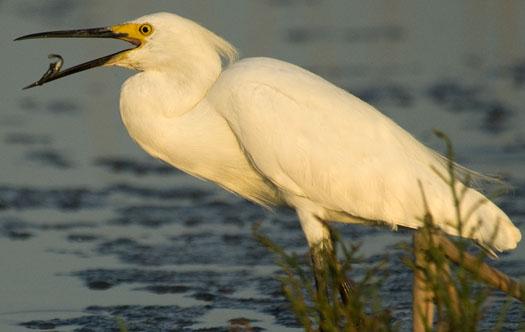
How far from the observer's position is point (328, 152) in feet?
22.7

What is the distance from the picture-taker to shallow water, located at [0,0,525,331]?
8055 millimetres

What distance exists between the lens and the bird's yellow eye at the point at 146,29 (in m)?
7.02

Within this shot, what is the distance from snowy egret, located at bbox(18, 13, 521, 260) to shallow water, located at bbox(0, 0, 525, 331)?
0.91m

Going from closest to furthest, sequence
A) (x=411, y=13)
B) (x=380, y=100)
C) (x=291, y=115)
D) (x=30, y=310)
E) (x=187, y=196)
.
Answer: (x=291, y=115) < (x=30, y=310) < (x=187, y=196) < (x=380, y=100) < (x=411, y=13)

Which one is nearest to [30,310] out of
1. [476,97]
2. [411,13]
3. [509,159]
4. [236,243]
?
[236,243]

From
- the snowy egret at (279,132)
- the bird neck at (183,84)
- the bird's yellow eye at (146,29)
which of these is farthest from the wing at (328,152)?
the bird's yellow eye at (146,29)

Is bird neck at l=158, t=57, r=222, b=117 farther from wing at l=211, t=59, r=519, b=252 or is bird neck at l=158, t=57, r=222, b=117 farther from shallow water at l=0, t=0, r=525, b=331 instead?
shallow water at l=0, t=0, r=525, b=331

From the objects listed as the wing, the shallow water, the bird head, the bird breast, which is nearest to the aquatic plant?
the wing

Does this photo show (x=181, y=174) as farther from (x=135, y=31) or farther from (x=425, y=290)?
(x=425, y=290)

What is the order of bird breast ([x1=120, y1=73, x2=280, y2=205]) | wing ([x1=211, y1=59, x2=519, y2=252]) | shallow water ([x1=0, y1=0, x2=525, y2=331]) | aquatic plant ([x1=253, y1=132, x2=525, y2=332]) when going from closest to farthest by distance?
aquatic plant ([x1=253, y1=132, x2=525, y2=332]) < wing ([x1=211, y1=59, x2=519, y2=252]) < bird breast ([x1=120, y1=73, x2=280, y2=205]) < shallow water ([x1=0, y1=0, x2=525, y2=331])

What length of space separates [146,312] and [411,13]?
6390 millimetres

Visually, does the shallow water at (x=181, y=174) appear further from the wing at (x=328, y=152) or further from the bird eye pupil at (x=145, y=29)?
the bird eye pupil at (x=145, y=29)

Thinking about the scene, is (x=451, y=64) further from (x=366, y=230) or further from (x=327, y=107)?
(x=327, y=107)

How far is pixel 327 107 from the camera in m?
6.95
